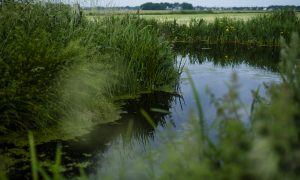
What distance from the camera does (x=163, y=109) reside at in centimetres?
786

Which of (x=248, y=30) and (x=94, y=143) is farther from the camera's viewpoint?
(x=248, y=30)

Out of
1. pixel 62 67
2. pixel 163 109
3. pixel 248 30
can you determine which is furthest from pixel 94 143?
pixel 248 30

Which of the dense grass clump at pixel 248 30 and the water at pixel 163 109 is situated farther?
the dense grass clump at pixel 248 30

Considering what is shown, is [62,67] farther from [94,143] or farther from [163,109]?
[163,109]

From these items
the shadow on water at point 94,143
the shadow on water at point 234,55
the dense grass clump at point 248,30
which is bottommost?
the shadow on water at point 94,143

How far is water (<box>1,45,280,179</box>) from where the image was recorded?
17.0ft

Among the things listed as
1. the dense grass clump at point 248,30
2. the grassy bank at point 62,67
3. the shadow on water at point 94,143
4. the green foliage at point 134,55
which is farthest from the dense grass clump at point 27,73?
the dense grass clump at point 248,30

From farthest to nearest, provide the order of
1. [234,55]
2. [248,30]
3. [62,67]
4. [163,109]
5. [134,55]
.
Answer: [248,30], [234,55], [134,55], [163,109], [62,67]

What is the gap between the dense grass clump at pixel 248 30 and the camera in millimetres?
18734

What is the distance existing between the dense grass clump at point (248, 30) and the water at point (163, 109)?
332 centimetres

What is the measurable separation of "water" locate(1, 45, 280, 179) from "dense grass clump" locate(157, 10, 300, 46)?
10.9ft

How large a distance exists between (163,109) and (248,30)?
12440 mm

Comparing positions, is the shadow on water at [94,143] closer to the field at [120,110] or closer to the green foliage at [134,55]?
the field at [120,110]

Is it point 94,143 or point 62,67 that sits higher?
point 62,67
